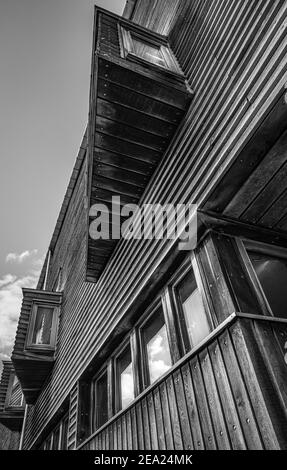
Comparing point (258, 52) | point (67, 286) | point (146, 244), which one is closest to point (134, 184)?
point (146, 244)

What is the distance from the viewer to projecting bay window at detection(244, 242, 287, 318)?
3.14m

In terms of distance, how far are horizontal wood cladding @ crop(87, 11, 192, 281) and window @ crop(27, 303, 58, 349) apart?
5614mm

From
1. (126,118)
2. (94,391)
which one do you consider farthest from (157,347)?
(126,118)

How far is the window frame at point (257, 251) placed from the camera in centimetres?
275

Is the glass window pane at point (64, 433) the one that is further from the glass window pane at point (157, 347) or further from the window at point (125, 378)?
the glass window pane at point (157, 347)

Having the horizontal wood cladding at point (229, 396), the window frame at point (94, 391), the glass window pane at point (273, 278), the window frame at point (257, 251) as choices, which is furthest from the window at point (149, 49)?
the window frame at point (94, 391)

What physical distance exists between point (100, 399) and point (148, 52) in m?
5.85

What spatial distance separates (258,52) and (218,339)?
2.53 meters

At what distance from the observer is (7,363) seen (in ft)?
47.8

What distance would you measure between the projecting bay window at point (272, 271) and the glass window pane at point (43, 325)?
7538 millimetres

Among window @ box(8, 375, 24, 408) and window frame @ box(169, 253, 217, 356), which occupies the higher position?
window @ box(8, 375, 24, 408)

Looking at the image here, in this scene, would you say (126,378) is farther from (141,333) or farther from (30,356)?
(30,356)

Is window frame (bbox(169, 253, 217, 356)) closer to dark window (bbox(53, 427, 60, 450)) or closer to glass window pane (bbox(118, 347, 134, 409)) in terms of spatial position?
glass window pane (bbox(118, 347, 134, 409))

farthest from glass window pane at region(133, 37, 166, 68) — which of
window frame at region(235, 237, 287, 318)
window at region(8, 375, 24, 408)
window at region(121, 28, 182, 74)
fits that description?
window at region(8, 375, 24, 408)
